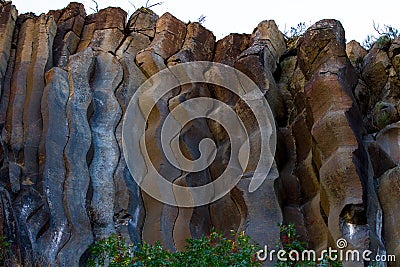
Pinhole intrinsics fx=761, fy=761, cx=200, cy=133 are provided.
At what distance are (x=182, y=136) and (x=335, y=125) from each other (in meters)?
2.69

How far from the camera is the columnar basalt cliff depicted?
11.8 metres

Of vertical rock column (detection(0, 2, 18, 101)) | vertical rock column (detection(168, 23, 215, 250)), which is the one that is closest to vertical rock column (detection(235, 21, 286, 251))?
vertical rock column (detection(168, 23, 215, 250))

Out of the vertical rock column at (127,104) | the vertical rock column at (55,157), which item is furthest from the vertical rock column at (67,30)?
the vertical rock column at (55,157)

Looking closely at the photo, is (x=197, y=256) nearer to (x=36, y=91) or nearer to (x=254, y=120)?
(x=254, y=120)

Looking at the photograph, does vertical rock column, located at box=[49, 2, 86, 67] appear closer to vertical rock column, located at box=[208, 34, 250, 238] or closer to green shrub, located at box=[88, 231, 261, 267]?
vertical rock column, located at box=[208, 34, 250, 238]

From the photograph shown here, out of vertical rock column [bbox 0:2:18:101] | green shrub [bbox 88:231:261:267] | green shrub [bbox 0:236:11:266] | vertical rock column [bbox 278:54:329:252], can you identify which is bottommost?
green shrub [bbox 88:231:261:267]

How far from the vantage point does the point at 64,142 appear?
12789 mm

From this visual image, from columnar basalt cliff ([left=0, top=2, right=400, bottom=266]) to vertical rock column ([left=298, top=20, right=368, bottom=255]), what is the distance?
0.07ft

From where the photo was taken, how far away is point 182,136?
13.3 metres

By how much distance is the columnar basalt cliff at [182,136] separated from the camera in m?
11.8

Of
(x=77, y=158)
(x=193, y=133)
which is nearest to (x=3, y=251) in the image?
(x=77, y=158)

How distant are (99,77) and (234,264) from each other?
20.2 ft

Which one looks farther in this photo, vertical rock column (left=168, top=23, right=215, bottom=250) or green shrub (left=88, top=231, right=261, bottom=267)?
vertical rock column (left=168, top=23, right=215, bottom=250)

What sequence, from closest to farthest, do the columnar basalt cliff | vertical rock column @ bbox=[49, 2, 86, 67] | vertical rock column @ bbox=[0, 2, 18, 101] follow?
the columnar basalt cliff < vertical rock column @ bbox=[0, 2, 18, 101] < vertical rock column @ bbox=[49, 2, 86, 67]
